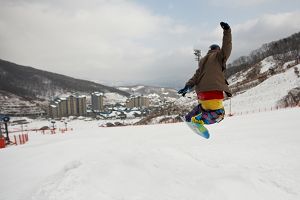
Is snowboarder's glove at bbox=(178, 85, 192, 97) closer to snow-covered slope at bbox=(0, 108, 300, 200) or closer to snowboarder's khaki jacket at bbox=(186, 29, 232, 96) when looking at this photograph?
snowboarder's khaki jacket at bbox=(186, 29, 232, 96)

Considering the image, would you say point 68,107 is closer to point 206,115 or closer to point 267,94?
point 267,94

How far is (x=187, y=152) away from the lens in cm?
630

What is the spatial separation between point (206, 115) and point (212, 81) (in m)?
0.77

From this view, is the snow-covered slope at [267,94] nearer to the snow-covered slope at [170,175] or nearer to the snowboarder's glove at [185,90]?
the snow-covered slope at [170,175]

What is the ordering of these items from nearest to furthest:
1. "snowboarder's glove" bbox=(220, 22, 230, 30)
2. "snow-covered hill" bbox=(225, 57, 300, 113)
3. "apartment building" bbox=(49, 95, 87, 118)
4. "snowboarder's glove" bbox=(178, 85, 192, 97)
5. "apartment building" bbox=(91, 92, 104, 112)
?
"snowboarder's glove" bbox=(220, 22, 230, 30) → "snowboarder's glove" bbox=(178, 85, 192, 97) → "snow-covered hill" bbox=(225, 57, 300, 113) → "apartment building" bbox=(49, 95, 87, 118) → "apartment building" bbox=(91, 92, 104, 112)

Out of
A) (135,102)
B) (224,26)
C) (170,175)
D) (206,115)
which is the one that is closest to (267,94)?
(206,115)

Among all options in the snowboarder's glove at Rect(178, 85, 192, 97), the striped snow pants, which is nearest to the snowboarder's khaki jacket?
the snowboarder's glove at Rect(178, 85, 192, 97)

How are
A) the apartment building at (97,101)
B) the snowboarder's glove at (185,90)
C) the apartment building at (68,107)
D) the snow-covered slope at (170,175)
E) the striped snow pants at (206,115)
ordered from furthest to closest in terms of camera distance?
the apartment building at (97,101)
the apartment building at (68,107)
the snowboarder's glove at (185,90)
the striped snow pants at (206,115)
the snow-covered slope at (170,175)

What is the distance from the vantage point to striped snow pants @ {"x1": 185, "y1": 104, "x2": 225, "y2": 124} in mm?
4584

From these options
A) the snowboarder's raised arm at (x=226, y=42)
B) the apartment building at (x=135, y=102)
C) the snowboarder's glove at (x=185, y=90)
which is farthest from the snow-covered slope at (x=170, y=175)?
the apartment building at (x=135, y=102)

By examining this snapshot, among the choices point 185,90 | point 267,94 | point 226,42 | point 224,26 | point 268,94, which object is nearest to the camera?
point 224,26

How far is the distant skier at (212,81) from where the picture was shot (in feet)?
14.1

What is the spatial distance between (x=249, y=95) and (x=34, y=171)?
45.3 meters

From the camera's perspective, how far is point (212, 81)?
4312 millimetres
